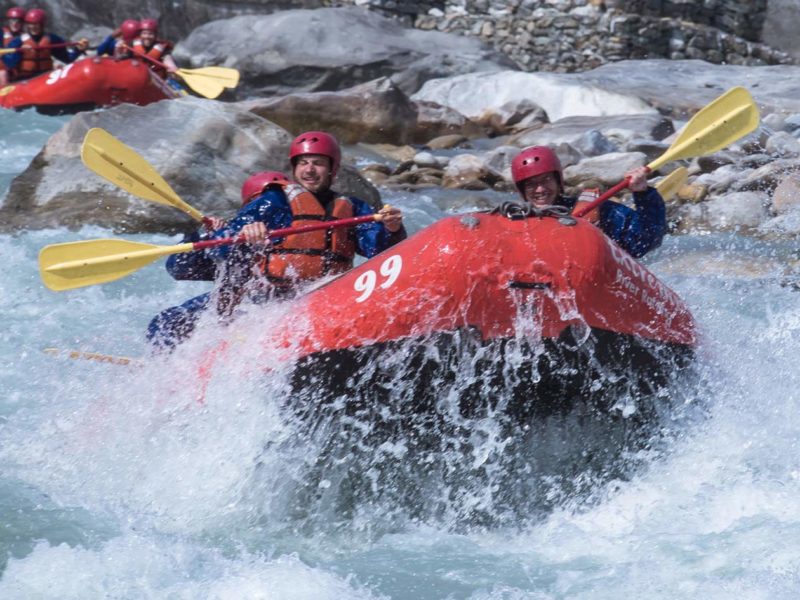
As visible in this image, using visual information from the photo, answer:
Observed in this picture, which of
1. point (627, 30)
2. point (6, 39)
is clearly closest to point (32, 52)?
point (6, 39)

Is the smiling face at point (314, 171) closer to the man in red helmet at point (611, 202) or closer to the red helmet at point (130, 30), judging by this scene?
the man in red helmet at point (611, 202)

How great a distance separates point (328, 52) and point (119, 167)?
9.29 m

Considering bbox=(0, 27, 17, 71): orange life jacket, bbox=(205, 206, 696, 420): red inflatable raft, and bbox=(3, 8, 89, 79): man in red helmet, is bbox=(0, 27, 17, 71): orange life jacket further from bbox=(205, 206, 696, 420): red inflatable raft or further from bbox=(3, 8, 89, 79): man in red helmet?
bbox=(205, 206, 696, 420): red inflatable raft

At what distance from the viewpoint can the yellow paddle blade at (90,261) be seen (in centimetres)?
475

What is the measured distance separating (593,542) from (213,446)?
4.50 feet

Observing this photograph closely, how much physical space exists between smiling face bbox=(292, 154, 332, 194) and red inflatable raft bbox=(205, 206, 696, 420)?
0.94 metres

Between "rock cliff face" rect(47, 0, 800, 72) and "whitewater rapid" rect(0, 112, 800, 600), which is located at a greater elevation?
"whitewater rapid" rect(0, 112, 800, 600)

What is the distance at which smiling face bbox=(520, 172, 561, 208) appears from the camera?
4.77 meters

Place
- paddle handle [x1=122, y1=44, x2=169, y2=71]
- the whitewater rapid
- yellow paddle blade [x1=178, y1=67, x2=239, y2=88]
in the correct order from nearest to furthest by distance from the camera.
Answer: the whitewater rapid, yellow paddle blade [x1=178, y1=67, x2=239, y2=88], paddle handle [x1=122, y1=44, x2=169, y2=71]

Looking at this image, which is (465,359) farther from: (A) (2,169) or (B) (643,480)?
(A) (2,169)

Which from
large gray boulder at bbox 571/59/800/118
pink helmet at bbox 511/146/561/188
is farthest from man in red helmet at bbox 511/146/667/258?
large gray boulder at bbox 571/59/800/118

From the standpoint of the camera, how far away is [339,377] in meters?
3.95

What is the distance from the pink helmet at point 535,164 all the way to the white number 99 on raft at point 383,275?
98cm

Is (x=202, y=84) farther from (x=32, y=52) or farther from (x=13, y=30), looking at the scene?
(x=13, y=30)
